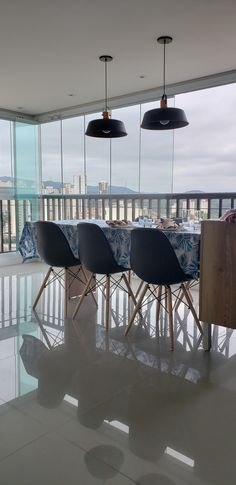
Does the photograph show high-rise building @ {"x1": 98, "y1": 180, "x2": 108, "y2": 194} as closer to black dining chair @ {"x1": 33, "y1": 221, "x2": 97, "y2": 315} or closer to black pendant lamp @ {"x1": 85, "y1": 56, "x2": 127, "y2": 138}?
black pendant lamp @ {"x1": 85, "y1": 56, "x2": 127, "y2": 138}

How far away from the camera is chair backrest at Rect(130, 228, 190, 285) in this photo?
258 cm

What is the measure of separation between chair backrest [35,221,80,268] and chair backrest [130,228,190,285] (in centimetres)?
81

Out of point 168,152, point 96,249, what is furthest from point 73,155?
point 96,249

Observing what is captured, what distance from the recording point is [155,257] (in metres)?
2.63

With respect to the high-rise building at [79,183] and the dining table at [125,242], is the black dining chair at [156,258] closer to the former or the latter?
the dining table at [125,242]

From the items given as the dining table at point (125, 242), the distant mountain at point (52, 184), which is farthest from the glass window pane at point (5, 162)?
the dining table at point (125, 242)

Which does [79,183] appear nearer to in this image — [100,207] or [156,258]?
[100,207]

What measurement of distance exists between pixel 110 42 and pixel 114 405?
3.00m

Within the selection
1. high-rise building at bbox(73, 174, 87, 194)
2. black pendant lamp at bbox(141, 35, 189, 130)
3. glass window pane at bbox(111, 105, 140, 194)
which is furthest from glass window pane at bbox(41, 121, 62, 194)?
black pendant lamp at bbox(141, 35, 189, 130)

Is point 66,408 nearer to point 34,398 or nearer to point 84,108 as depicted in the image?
point 34,398

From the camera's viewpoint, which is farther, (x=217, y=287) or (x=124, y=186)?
(x=124, y=186)

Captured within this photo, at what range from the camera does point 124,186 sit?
546cm

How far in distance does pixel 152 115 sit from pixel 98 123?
0.60 m

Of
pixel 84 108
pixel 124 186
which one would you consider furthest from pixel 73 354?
pixel 84 108
